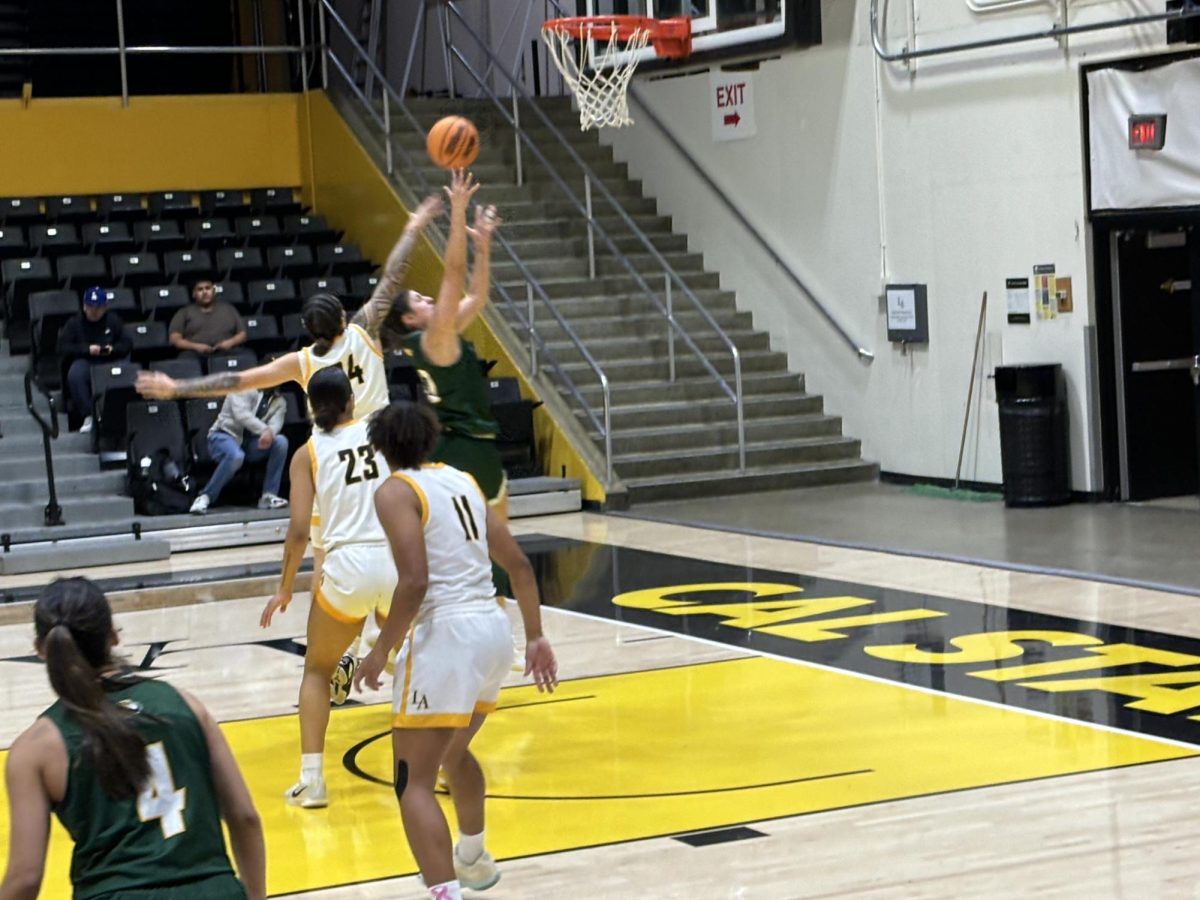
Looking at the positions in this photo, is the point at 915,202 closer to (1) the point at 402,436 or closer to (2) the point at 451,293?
(2) the point at 451,293

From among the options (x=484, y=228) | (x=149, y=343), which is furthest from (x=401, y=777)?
(x=149, y=343)

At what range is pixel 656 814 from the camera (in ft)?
21.5

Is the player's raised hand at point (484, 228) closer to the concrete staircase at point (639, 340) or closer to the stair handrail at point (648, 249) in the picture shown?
the concrete staircase at point (639, 340)

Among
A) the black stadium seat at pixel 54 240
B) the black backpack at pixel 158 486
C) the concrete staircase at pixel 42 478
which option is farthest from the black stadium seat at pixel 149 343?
the black stadium seat at pixel 54 240

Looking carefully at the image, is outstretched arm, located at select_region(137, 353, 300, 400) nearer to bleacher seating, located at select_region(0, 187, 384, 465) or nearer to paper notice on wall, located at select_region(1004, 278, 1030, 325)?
bleacher seating, located at select_region(0, 187, 384, 465)

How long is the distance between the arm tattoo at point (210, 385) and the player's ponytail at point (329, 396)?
739 mm

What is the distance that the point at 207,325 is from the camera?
1580 cm

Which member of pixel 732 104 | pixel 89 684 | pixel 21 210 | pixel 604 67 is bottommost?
pixel 89 684

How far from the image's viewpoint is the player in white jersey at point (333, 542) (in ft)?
22.7

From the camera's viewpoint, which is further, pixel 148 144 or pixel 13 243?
pixel 148 144

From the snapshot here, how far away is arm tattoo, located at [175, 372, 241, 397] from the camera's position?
7.67 meters

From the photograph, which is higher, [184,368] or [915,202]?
[915,202]

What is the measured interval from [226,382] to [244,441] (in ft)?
23.9

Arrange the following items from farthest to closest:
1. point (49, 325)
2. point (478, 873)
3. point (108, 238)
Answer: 1. point (108, 238)
2. point (49, 325)
3. point (478, 873)
